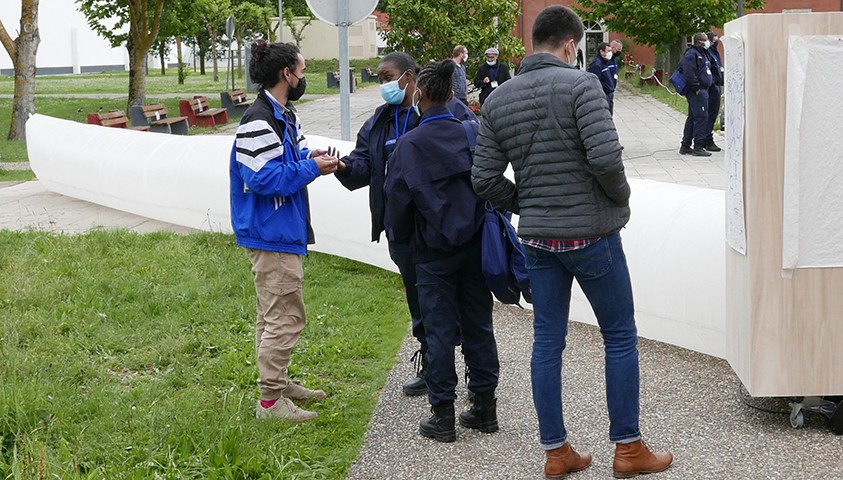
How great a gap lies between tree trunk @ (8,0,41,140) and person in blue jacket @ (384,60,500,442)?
18.5m

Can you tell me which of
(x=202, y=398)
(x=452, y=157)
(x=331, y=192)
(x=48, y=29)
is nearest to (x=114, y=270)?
(x=331, y=192)

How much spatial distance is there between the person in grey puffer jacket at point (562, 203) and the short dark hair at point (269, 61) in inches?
43.2

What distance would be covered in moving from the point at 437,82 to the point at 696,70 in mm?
11428

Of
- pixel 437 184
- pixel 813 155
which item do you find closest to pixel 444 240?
pixel 437 184

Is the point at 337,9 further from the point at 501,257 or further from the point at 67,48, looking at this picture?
the point at 67,48

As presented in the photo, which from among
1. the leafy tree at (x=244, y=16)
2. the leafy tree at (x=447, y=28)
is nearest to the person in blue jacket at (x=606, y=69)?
the leafy tree at (x=447, y=28)

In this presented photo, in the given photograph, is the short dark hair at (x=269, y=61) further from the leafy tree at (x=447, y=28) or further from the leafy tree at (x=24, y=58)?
the leafy tree at (x=447, y=28)

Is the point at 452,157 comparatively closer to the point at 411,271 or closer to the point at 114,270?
the point at 411,271

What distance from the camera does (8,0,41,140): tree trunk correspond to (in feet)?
72.0

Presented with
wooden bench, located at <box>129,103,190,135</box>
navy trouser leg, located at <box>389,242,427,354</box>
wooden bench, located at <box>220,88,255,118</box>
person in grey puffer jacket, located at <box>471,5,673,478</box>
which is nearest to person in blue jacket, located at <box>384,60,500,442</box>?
navy trouser leg, located at <box>389,242,427,354</box>

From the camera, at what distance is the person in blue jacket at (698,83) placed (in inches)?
616

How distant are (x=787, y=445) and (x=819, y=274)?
74cm

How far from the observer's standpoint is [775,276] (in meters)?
4.85

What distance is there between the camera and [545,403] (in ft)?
15.1
